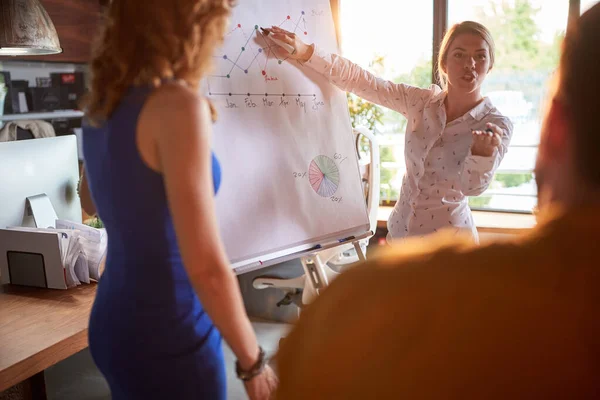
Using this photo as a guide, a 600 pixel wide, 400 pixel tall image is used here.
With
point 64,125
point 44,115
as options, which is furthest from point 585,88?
point 64,125

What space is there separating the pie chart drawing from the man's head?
4.97ft

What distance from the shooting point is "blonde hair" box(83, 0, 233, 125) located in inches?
37.3

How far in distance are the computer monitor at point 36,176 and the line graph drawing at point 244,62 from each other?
0.69 metres

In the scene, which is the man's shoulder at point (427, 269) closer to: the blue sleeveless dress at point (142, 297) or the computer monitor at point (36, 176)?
the blue sleeveless dress at point (142, 297)

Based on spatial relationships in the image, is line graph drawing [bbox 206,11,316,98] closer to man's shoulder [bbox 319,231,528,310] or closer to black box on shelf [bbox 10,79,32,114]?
man's shoulder [bbox 319,231,528,310]

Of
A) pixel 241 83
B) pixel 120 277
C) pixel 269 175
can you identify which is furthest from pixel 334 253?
pixel 120 277

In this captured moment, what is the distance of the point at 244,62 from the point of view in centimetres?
184

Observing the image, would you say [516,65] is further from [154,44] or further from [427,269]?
[427,269]

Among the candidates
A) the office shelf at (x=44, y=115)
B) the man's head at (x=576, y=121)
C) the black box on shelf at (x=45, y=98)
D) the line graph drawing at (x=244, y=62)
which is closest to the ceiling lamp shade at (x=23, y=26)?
the line graph drawing at (x=244, y=62)

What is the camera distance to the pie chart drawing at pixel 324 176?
1.97 m

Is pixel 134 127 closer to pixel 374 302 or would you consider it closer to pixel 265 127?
pixel 374 302

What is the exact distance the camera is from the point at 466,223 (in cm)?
210

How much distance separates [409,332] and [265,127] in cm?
156

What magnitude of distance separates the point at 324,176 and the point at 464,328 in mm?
1670
